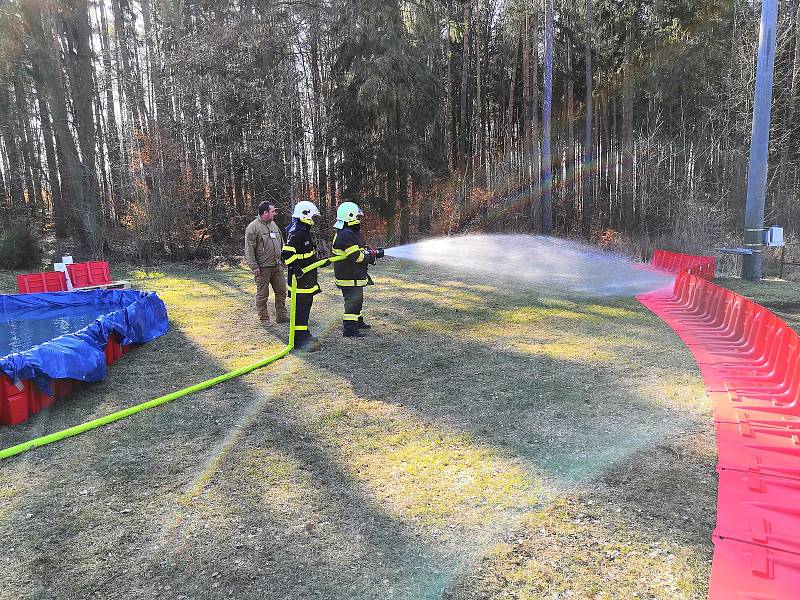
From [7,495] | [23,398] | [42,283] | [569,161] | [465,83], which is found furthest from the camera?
[569,161]

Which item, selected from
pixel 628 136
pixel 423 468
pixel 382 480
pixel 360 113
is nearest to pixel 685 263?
pixel 423 468

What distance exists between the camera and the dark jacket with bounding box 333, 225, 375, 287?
679 cm

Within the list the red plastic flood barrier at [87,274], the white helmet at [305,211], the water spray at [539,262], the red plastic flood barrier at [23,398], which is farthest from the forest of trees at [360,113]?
the red plastic flood barrier at [23,398]

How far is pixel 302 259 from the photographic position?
6.71m

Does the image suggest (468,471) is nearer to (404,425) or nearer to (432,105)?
(404,425)

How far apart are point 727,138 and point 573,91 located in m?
7.43

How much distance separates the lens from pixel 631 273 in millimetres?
13305

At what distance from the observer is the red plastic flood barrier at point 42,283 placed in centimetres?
1130

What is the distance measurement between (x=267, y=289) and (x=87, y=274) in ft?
20.1

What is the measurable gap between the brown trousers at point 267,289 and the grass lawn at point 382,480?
5.57ft

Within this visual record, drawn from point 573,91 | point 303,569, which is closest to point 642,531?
point 303,569

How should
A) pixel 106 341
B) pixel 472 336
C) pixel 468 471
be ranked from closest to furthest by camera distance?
pixel 468 471 → pixel 106 341 → pixel 472 336

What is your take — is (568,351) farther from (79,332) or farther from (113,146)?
(113,146)

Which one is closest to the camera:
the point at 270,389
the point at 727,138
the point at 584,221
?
the point at 270,389
